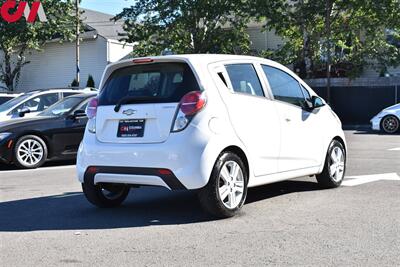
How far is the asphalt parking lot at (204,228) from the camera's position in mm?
4871

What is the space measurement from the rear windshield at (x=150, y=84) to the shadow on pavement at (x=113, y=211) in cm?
129

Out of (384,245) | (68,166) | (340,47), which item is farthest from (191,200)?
(340,47)

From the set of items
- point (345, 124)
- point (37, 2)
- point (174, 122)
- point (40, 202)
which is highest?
point (37, 2)

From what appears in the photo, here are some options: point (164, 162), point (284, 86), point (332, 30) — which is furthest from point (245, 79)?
point (332, 30)

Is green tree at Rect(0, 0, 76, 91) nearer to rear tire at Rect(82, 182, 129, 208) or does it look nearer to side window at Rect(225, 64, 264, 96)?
rear tire at Rect(82, 182, 129, 208)

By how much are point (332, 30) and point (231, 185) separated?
66.2ft

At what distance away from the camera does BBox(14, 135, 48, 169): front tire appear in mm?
11203

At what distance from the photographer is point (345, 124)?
23.7 meters

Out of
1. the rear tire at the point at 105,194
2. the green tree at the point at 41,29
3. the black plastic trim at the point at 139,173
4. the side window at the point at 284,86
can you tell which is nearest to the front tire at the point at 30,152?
the rear tire at the point at 105,194

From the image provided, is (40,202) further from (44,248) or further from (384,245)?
(384,245)

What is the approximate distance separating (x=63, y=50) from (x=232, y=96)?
30.6m

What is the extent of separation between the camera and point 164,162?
5934 mm

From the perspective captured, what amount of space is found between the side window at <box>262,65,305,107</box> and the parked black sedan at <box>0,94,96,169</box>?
5.59 meters

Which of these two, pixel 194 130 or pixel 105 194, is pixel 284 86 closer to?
pixel 194 130
